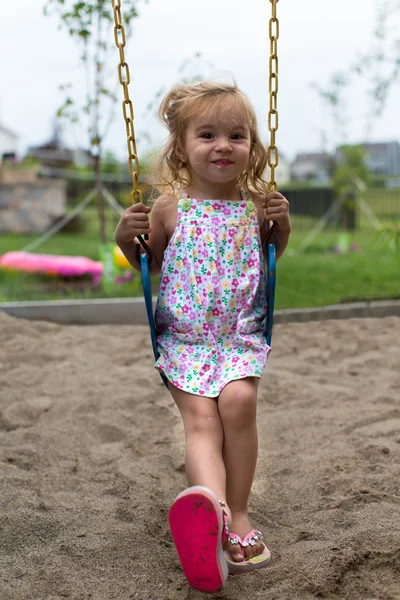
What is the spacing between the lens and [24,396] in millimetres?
3615

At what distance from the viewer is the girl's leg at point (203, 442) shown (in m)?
1.93

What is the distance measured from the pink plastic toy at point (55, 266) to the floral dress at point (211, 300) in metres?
4.42

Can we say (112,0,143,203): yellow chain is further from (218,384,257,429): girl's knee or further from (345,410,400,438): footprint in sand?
(345,410,400,438): footprint in sand

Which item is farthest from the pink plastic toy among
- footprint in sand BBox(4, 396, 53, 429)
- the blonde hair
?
the blonde hair

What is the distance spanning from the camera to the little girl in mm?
2051

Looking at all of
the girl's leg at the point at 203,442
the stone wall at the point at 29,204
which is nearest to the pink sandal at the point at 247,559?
the girl's leg at the point at 203,442

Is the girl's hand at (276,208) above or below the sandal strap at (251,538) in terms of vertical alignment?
above

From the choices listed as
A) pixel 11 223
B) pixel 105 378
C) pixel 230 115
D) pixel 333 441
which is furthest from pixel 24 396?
pixel 11 223

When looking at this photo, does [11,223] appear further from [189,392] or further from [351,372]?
[189,392]

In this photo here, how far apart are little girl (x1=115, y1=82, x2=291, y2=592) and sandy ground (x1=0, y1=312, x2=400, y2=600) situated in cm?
23

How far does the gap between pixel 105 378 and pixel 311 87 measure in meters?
9.19

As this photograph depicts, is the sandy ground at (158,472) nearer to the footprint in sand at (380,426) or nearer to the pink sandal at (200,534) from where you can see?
the footprint in sand at (380,426)

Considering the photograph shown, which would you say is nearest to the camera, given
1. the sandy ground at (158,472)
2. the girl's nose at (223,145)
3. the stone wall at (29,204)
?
the sandy ground at (158,472)

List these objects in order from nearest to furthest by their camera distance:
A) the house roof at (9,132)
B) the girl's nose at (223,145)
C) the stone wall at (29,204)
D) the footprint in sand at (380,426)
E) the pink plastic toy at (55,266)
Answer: the girl's nose at (223,145) < the footprint in sand at (380,426) < the pink plastic toy at (55,266) < the stone wall at (29,204) < the house roof at (9,132)
